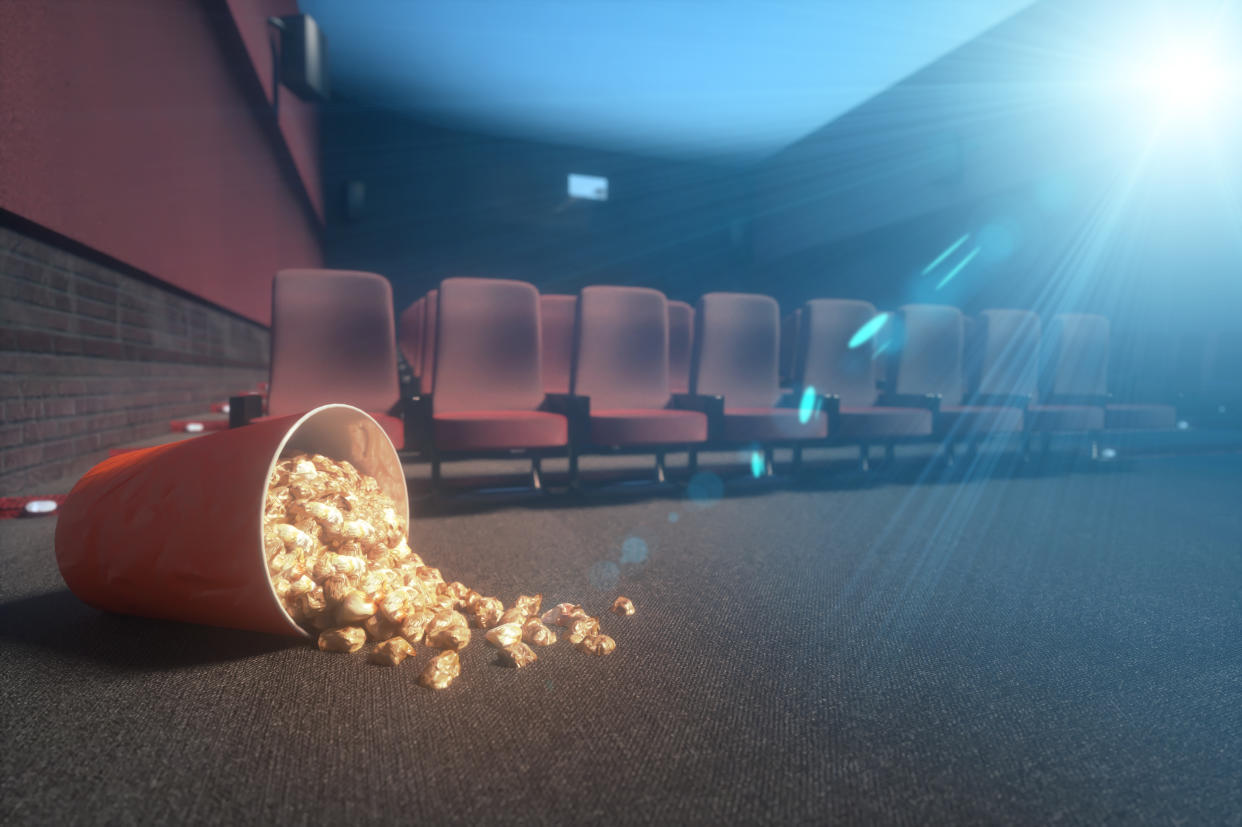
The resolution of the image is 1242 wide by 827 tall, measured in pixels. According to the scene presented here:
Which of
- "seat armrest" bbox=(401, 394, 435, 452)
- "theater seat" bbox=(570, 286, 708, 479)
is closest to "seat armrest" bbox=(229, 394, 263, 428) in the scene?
"seat armrest" bbox=(401, 394, 435, 452)

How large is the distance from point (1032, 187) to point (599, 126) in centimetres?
371

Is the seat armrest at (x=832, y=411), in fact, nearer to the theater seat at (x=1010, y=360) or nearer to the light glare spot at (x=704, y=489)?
the light glare spot at (x=704, y=489)

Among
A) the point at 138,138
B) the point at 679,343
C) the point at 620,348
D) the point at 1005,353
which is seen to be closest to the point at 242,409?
the point at 138,138

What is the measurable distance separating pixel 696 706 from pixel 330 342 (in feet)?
5.47

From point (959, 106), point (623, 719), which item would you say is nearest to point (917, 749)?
point (623, 719)

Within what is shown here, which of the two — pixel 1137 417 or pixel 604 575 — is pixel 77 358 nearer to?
pixel 604 575

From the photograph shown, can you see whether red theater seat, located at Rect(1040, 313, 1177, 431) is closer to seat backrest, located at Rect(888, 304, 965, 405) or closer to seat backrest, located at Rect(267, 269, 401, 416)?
seat backrest, located at Rect(888, 304, 965, 405)

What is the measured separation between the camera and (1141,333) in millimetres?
3545

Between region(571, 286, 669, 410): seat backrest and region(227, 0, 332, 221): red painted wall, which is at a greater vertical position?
region(227, 0, 332, 221): red painted wall

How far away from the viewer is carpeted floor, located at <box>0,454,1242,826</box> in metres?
0.57

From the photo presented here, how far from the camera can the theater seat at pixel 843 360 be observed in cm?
258

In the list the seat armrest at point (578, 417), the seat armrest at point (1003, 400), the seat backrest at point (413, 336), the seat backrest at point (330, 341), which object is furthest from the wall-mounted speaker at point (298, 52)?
the seat armrest at point (1003, 400)

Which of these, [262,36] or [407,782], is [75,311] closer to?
[407,782]

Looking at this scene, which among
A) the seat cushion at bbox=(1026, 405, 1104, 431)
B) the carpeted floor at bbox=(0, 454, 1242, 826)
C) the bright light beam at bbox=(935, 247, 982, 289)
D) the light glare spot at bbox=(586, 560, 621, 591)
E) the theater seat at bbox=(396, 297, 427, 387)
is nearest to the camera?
the carpeted floor at bbox=(0, 454, 1242, 826)
